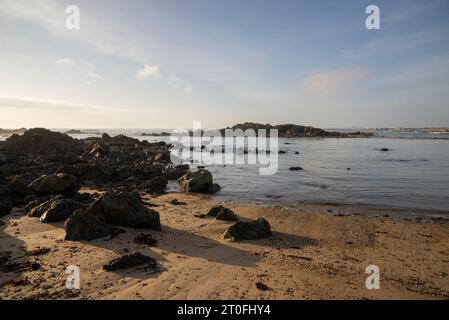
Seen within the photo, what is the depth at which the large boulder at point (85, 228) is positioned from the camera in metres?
9.95

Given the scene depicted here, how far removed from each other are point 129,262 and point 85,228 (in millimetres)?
3089

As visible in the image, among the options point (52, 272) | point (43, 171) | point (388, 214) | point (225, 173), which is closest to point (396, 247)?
point (388, 214)

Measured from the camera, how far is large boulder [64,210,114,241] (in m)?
9.95

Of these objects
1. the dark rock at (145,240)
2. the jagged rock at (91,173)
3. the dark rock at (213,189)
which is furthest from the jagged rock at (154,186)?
the dark rock at (145,240)

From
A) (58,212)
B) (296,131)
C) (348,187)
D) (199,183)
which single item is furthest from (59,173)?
(296,131)

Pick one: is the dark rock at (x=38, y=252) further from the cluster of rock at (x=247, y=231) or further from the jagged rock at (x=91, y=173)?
the jagged rock at (x=91, y=173)

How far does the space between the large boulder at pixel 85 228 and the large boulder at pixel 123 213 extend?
81 cm

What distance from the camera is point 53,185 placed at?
51.4 feet

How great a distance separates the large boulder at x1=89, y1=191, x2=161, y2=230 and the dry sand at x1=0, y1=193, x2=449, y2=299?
367mm

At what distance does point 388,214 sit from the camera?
48.9ft

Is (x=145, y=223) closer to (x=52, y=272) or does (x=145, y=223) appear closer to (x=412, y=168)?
(x=52, y=272)

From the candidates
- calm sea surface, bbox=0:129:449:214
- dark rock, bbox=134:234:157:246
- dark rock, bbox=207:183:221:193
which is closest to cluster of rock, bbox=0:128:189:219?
dark rock, bbox=207:183:221:193

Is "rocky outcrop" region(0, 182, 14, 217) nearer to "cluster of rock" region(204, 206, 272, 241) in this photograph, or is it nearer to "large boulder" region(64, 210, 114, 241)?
"large boulder" region(64, 210, 114, 241)
